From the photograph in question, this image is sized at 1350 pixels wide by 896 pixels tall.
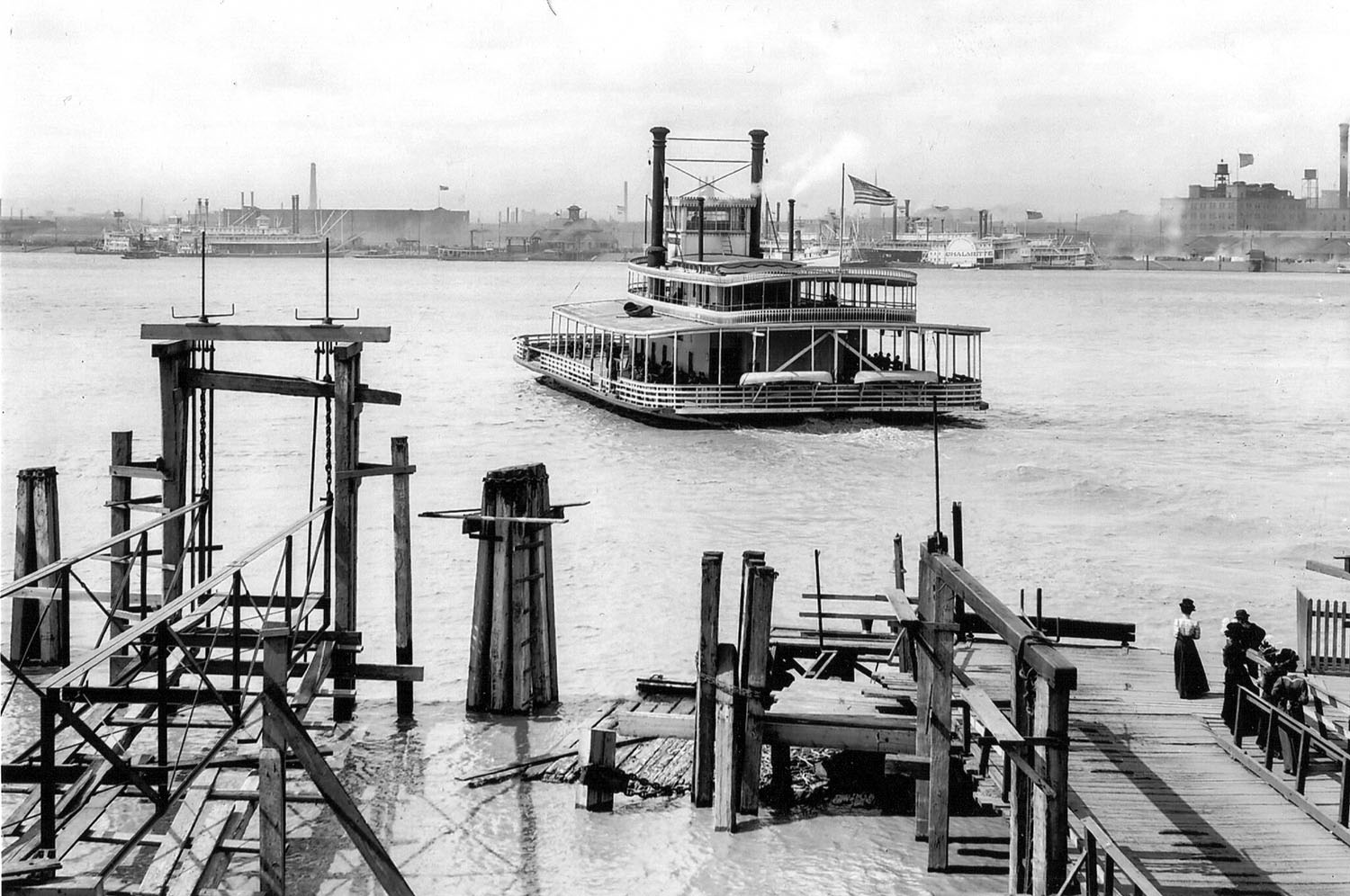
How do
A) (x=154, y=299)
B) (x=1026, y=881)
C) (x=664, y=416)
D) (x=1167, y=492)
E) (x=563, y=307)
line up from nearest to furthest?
(x=1026, y=881) < (x=1167, y=492) < (x=664, y=416) < (x=563, y=307) < (x=154, y=299)

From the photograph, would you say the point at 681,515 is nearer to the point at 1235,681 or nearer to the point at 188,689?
the point at 1235,681

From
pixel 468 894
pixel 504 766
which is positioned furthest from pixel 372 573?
pixel 468 894

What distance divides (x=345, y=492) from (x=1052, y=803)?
692 cm

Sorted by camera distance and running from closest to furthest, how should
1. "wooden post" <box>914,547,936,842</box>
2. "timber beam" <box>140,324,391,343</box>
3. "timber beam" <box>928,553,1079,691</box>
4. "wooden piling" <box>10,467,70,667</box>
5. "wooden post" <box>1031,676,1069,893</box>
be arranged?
"timber beam" <box>928,553,1079,691</box> → "wooden post" <box>1031,676,1069,893</box> → "wooden post" <box>914,547,936,842</box> → "timber beam" <box>140,324,391,343</box> → "wooden piling" <box>10,467,70,667</box>

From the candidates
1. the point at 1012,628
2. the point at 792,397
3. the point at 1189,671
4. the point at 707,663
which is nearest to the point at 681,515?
the point at 792,397

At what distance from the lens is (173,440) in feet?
39.5

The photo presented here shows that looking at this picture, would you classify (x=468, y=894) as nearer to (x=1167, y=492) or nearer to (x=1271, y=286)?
(x=1167, y=492)

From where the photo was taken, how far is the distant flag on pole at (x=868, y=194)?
49.7m

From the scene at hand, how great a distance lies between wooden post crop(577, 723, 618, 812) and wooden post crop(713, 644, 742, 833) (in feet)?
2.94

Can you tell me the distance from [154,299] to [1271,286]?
13555cm

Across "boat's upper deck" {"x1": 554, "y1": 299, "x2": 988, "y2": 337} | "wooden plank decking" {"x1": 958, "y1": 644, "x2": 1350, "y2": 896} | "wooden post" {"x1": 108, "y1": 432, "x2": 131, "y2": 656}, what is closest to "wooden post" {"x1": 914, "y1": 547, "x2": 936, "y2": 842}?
"wooden plank decking" {"x1": 958, "y1": 644, "x2": 1350, "y2": 896}

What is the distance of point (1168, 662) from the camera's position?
12.9 metres

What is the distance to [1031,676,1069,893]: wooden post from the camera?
26.2 feet

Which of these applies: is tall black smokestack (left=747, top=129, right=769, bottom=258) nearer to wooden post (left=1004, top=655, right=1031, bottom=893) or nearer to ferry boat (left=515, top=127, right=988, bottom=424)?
ferry boat (left=515, top=127, right=988, bottom=424)
